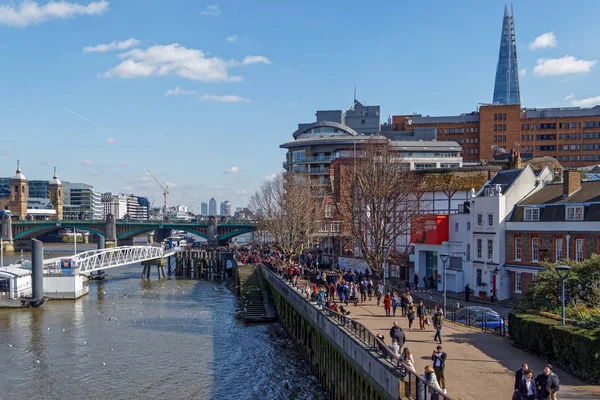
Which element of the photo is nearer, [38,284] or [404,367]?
[404,367]

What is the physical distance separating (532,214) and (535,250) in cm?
273

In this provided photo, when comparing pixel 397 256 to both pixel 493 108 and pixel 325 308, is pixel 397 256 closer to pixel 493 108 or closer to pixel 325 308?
pixel 325 308

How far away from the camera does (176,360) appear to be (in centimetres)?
3919

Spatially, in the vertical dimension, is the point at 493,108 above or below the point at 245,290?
above

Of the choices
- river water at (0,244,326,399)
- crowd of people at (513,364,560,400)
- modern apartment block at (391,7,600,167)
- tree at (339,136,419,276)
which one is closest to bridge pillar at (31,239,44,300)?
river water at (0,244,326,399)

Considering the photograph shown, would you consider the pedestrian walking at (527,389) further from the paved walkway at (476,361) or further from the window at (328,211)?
the window at (328,211)

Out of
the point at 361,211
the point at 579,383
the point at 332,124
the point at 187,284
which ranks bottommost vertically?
the point at 187,284

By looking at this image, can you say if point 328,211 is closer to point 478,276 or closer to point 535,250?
point 478,276

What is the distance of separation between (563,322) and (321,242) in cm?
7002

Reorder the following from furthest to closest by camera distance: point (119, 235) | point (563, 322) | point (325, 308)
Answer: point (119, 235), point (325, 308), point (563, 322)

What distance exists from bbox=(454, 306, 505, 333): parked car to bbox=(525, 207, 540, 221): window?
12.2 m

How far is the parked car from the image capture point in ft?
106

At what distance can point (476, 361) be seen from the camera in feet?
78.0

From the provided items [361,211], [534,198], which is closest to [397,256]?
[361,211]
